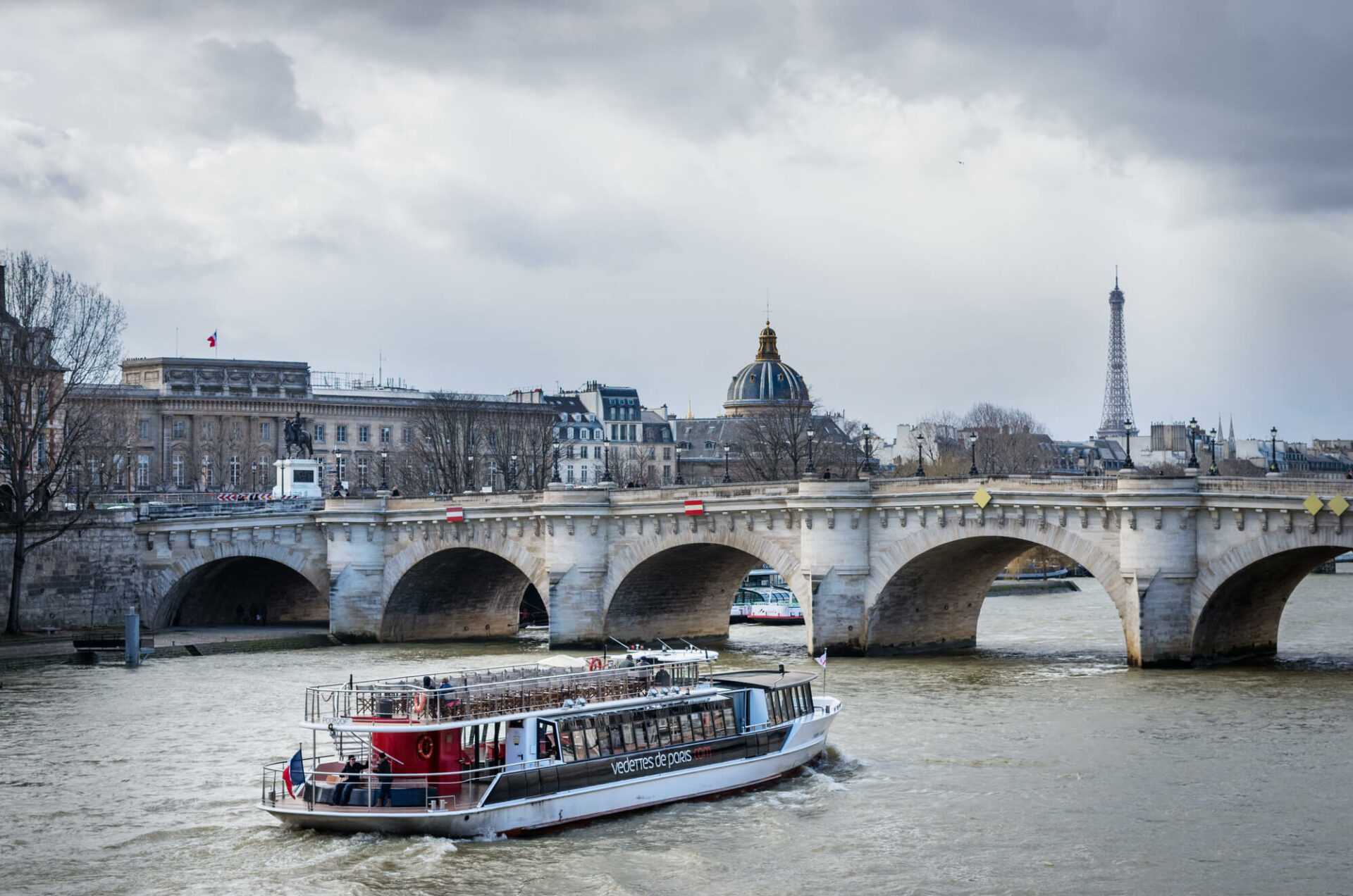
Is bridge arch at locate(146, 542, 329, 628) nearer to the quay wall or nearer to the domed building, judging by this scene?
the quay wall

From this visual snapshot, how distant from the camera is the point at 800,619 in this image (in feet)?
273

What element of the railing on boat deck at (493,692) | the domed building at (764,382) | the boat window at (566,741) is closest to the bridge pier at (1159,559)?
the railing on boat deck at (493,692)

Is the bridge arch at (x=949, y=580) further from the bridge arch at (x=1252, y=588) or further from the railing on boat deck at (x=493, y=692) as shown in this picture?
the railing on boat deck at (x=493, y=692)

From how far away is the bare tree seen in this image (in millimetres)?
65938

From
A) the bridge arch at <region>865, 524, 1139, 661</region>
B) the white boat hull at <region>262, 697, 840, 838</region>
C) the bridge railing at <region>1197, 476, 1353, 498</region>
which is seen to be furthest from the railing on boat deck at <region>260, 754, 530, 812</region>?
the bridge railing at <region>1197, 476, 1353, 498</region>

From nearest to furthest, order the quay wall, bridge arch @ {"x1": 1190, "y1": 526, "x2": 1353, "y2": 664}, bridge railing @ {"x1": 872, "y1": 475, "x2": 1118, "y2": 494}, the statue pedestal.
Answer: bridge arch @ {"x1": 1190, "y1": 526, "x2": 1353, "y2": 664}
bridge railing @ {"x1": 872, "y1": 475, "x2": 1118, "y2": 494}
the quay wall
the statue pedestal

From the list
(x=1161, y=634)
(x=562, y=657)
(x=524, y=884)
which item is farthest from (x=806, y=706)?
(x=1161, y=634)

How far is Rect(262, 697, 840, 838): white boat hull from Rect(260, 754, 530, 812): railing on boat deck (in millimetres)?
216

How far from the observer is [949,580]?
59938mm

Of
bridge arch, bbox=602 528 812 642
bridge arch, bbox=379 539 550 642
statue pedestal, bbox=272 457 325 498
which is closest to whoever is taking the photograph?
bridge arch, bbox=602 528 812 642

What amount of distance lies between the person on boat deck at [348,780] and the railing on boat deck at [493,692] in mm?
824

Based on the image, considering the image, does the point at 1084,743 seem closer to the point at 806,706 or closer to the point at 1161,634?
the point at 806,706

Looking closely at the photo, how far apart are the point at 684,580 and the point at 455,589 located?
→ 11.0 meters

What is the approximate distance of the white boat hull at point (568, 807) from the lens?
33469mm
